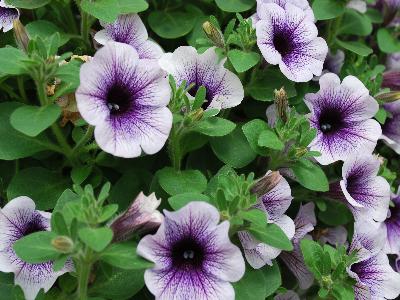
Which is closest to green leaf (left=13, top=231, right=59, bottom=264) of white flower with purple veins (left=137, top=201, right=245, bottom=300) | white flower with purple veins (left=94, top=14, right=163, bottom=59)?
white flower with purple veins (left=137, top=201, right=245, bottom=300)

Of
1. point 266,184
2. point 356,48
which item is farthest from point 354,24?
point 266,184

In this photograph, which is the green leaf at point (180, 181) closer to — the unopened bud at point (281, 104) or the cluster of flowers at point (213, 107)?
the cluster of flowers at point (213, 107)

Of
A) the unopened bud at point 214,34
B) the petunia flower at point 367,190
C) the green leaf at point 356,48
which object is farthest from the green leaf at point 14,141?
the green leaf at point 356,48

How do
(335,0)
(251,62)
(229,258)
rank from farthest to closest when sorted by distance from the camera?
(335,0) < (251,62) < (229,258)

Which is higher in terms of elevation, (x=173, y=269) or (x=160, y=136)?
(x=160, y=136)

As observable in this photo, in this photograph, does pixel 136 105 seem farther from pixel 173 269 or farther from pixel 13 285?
pixel 13 285

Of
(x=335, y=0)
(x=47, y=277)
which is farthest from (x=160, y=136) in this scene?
(x=335, y=0)

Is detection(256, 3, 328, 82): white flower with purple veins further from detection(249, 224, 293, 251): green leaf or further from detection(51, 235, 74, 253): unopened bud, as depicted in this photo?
detection(51, 235, 74, 253): unopened bud
